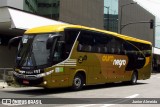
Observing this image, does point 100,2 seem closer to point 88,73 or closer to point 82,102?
point 88,73

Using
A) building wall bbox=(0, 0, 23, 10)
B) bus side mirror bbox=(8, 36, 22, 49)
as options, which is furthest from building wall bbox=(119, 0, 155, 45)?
bus side mirror bbox=(8, 36, 22, 49)

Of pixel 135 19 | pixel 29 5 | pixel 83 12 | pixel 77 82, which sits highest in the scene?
pixel 135 19

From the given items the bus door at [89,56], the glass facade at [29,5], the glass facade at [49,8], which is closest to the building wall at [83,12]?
the glass facade at [49,8]

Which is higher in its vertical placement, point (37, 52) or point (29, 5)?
point (29, 5)

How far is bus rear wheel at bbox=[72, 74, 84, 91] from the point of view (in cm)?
1988

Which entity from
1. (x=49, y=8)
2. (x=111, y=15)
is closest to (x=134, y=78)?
(x=49, y=8)

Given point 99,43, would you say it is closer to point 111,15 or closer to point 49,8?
point 49,8

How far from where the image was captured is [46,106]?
1323 cm

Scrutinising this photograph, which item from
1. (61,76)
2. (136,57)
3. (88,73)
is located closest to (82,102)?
A: (61,76)

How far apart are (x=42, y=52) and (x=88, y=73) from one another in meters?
3.97

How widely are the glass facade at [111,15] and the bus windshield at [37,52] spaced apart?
5900cm

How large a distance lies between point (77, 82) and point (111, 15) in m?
63.9

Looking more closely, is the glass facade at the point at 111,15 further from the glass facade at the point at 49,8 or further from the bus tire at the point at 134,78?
A: the bus tire at the point at 134,78

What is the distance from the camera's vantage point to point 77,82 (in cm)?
2014
